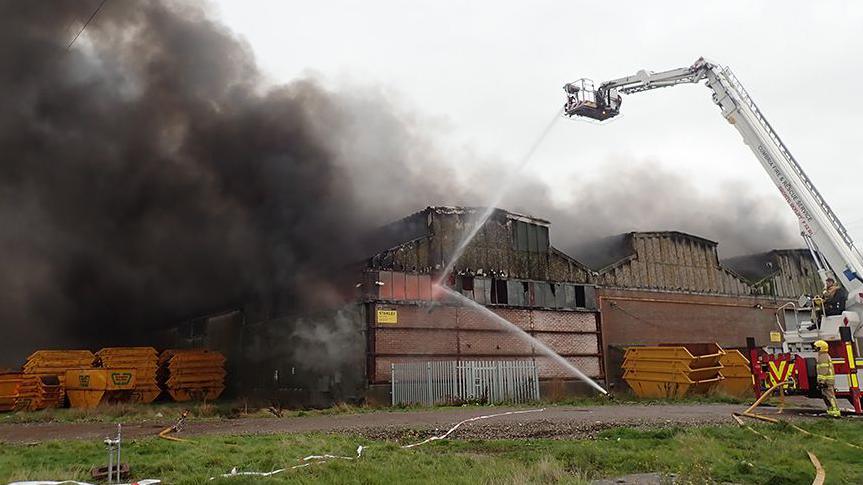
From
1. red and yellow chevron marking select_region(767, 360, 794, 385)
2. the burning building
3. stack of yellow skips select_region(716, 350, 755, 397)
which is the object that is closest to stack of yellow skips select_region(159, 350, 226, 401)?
the burning building

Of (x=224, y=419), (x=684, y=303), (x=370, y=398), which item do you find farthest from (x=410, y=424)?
(x=684, y=303)

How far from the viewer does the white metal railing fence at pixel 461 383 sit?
2023 cm

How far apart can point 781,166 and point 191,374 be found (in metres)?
22.6

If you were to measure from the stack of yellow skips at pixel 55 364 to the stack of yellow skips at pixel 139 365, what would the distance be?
793 millimetres

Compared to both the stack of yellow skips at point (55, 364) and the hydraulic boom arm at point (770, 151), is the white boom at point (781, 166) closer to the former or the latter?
the hydraulic boom arm at point (770, 151)

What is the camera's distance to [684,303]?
28.5 m

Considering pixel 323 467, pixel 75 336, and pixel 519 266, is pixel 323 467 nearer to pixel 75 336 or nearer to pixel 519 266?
pixel 519 266

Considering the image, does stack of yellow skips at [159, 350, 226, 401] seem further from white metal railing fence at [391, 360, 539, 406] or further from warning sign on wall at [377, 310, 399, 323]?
white metal railing fence at [391, 360, 539, 406]

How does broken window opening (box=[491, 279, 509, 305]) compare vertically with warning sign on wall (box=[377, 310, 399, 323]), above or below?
above

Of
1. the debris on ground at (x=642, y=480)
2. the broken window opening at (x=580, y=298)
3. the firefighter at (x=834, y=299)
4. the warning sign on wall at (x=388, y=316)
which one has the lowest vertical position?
the debris on ground at (x=642, y=480)

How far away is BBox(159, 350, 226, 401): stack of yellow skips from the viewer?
2438cm

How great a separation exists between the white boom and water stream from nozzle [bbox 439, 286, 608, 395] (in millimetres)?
7752

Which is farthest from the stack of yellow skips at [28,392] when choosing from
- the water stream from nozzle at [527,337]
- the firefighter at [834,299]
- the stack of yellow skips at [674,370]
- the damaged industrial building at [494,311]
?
the firefighter at [834,299]

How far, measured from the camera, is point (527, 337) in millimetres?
23406
